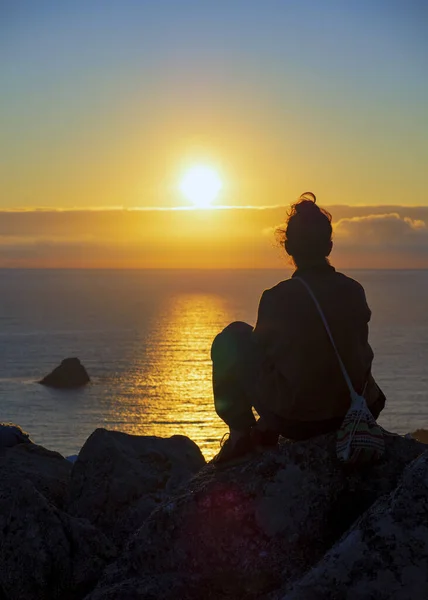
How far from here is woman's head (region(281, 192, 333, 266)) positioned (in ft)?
20.4

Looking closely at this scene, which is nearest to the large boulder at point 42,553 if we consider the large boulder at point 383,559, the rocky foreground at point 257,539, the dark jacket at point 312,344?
the rocky foreground at point 257,539

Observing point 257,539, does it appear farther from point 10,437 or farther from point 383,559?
point 10,437

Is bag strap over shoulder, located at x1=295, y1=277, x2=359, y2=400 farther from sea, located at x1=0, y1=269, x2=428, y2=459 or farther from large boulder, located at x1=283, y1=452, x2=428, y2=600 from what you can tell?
sea, located at x1=0, y1=269, x2=428, y2=459

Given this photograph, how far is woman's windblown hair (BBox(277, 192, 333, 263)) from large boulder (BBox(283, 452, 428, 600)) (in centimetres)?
206

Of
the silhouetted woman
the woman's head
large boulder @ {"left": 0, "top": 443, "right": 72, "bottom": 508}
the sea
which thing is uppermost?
the woman's head

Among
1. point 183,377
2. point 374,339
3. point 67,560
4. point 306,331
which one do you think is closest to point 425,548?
point 306,331

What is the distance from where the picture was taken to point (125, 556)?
→ 6578mm

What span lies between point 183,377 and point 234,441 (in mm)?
89576

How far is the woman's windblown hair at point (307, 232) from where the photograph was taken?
621 centimetres

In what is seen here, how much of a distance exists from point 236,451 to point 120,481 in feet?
8.22

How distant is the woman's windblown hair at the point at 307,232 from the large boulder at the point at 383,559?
2.06 metres

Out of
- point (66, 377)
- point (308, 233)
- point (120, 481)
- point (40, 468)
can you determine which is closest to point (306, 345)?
point (308, 233)

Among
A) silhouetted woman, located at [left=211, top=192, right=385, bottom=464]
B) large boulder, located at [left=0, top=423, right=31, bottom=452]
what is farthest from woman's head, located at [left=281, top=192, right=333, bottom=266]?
large boulder, located at [left=0, top=423, right=31, bottom=452]

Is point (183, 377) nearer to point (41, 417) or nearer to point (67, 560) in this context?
point (41, 417)
